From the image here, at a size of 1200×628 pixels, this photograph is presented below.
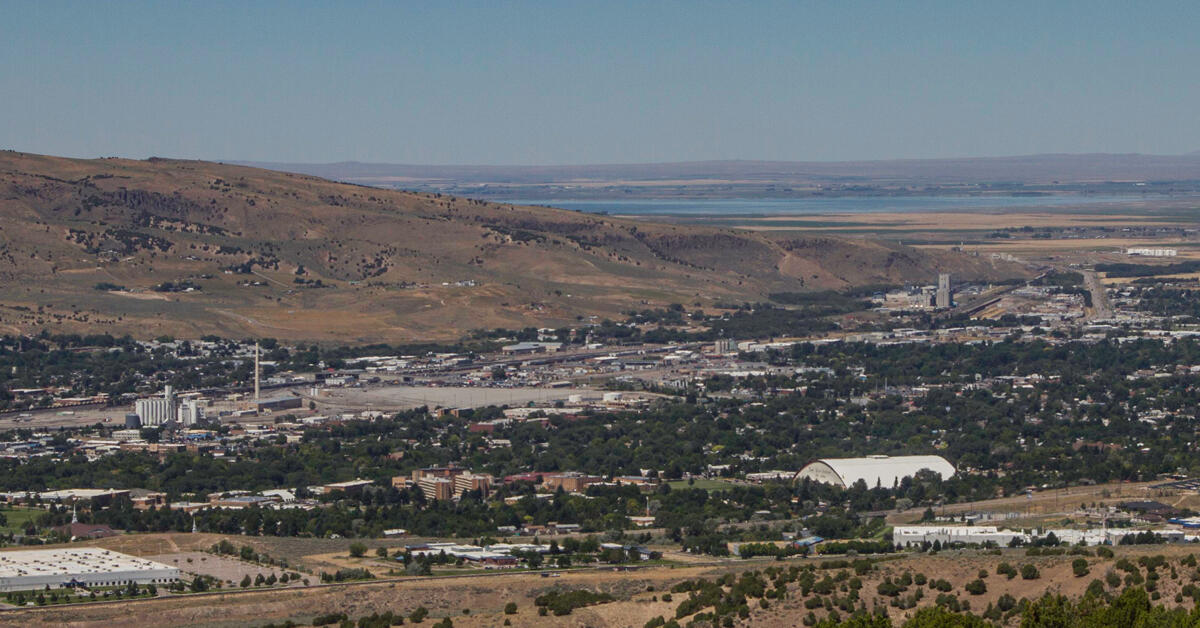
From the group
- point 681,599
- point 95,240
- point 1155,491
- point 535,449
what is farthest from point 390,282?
point 681,599

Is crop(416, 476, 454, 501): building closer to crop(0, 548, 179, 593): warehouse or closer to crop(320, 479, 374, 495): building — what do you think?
crop(320, 479, 374, 495): building

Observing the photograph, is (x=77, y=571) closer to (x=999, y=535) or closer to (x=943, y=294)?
(x=999, y=535)

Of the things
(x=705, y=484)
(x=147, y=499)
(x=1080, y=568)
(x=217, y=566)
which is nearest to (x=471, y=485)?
(x=705, y=484)

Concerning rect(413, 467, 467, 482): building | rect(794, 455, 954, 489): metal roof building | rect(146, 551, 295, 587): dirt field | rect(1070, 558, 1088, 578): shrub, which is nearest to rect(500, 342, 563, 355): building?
rect(413, 467, 467, 482): building

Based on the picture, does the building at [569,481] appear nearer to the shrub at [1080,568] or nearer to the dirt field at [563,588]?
the dirt field at [563,588]

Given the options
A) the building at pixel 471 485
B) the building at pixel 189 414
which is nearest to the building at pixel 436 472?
the building at pixel 471 485

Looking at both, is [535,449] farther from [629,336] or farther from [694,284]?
[694,284]
